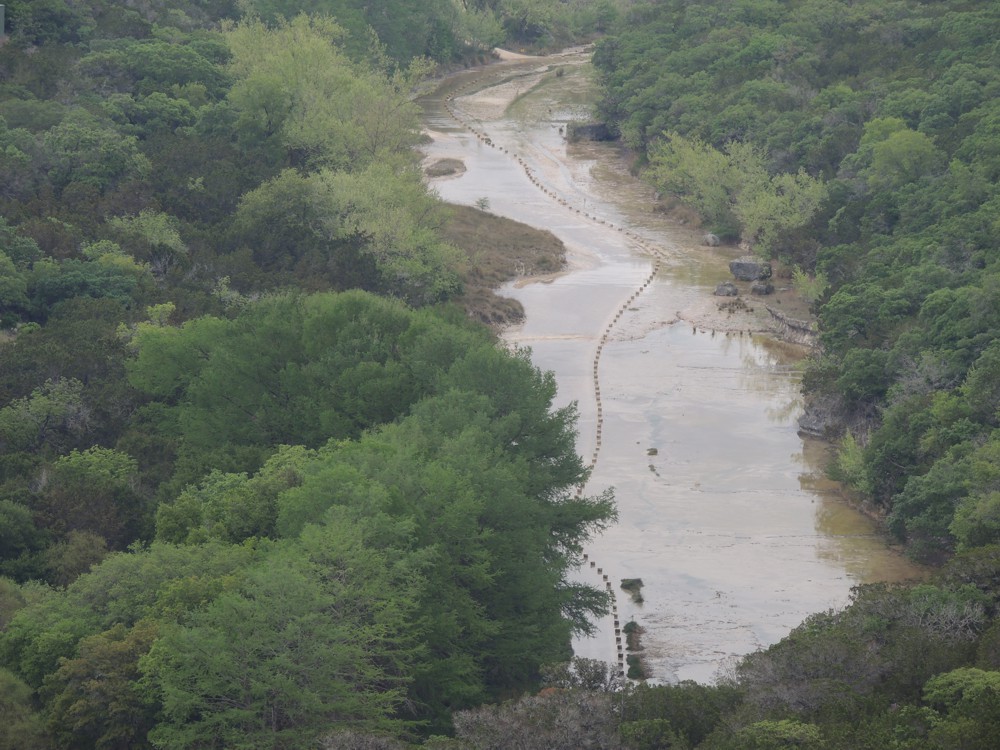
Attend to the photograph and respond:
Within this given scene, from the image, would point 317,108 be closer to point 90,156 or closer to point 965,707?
point 90,156

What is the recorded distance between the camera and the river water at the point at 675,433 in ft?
201

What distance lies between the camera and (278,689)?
1565 inches

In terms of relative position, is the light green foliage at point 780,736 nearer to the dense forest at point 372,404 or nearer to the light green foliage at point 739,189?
the dense forest at point 372,404

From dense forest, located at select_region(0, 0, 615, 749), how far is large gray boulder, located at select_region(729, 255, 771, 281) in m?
18.6

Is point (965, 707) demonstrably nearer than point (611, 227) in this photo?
Yes

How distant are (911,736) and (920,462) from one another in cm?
3350

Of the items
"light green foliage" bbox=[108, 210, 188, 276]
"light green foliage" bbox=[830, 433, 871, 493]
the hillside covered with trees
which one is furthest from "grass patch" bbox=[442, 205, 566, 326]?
"light green foliage" bbox=[830, 433, 871, 493]

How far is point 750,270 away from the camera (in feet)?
336

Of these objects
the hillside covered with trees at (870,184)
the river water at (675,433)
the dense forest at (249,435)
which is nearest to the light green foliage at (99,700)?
the dense forest at (249,435)

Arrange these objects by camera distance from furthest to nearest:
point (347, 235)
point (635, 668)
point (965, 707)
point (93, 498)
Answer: point (347, 235) → point (93, 498) → point (635, 668) → point (965, 707)

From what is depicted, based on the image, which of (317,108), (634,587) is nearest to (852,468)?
(634,587)

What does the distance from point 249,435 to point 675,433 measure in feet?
81.2

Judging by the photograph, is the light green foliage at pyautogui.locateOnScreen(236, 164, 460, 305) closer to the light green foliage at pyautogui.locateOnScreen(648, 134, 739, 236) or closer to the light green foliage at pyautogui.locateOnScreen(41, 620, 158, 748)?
the light green foliage at pyautogui.locateOnScreen(648, 134, 739, 236)

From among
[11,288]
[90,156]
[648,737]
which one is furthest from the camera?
[90,156]
